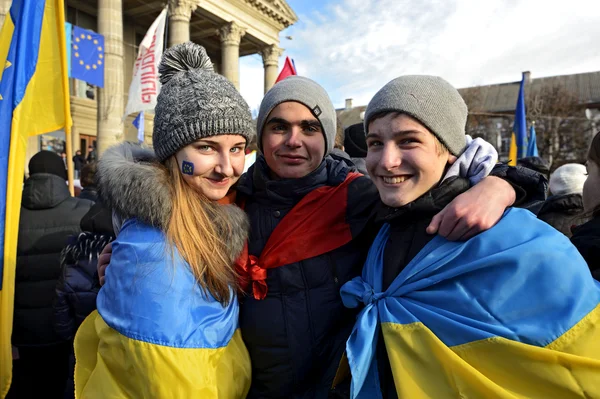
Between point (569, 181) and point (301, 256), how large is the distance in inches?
127

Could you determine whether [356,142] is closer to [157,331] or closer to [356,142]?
[356,142]

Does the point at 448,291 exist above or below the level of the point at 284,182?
below

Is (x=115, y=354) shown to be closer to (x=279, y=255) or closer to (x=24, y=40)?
(x=279, y=255)

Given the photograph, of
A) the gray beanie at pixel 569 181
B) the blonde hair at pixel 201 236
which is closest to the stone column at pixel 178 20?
Answer: the gray beanie at pixel 569 181

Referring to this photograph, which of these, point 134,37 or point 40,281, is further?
point 134,37

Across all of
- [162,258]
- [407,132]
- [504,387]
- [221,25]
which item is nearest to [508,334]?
[504,387]

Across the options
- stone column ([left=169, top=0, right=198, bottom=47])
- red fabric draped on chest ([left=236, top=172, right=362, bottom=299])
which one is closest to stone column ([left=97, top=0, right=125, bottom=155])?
stone column ([left=169, top=0, right=198, bottom=47])

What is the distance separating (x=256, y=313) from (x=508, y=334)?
98cm

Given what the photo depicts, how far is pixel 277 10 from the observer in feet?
93.5

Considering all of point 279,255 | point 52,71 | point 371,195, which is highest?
point 52,71

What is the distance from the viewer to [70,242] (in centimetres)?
299

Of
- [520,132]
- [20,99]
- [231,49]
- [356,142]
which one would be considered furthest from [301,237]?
[231,49]

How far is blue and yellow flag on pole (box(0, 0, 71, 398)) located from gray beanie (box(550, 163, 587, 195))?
4.62 meters

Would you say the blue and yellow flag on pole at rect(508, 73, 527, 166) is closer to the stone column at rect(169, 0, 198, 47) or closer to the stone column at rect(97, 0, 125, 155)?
the stone column at rect(97, 0, 125, 155)
